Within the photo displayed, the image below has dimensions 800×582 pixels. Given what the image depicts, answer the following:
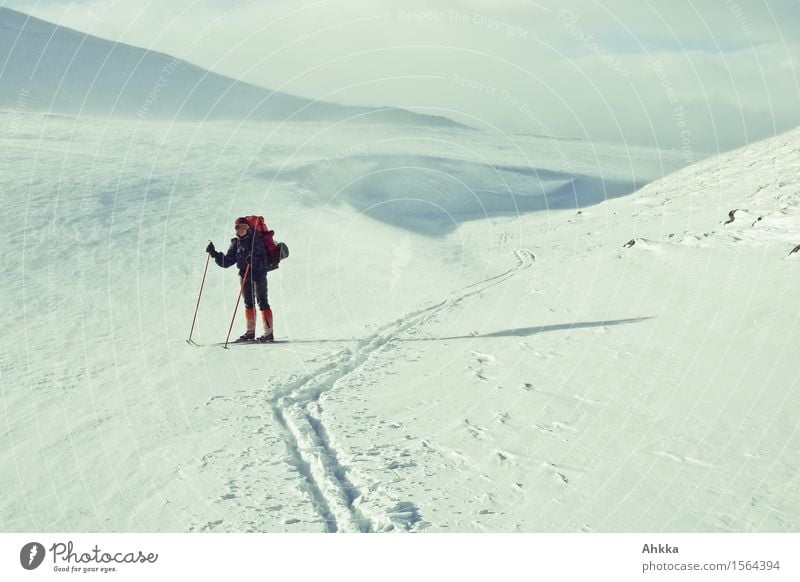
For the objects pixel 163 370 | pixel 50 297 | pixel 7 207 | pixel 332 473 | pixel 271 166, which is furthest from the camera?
pixel 271 166

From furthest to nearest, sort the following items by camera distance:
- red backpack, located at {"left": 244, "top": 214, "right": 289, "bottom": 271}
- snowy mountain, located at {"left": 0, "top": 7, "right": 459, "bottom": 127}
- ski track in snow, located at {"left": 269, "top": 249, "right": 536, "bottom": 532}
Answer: snowy mountain, located at {"left": 0, "top": 7, "right": 459, "bottom": 127}, red backpack, located at {"left": 244, "top": 214, "right": 289, "bottom": 271}, ski track in snow, located at {"left": 269, "top": 249, "right": 536, "bottom": 532}

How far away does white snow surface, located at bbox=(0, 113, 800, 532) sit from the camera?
4.96 m

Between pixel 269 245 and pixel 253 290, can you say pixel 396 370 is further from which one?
pixel 269 245

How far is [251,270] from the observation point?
33.5ft

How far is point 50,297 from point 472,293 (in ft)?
24.8

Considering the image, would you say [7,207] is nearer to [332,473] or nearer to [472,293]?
[472,293]

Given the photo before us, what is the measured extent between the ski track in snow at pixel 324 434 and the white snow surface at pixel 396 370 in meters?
0.03

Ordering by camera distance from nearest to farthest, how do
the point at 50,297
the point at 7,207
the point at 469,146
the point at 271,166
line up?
1. the point at 50,297
2. the point at 7,207
3. the point at 271,166
4. the point at 469,146

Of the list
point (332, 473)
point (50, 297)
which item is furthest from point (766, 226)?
point (50, 297)

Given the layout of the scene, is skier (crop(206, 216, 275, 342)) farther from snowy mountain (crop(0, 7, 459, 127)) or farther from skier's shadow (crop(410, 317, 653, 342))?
snowy mountain (crop(0, 7, 459, 127))

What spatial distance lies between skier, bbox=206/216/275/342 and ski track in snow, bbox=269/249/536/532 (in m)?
1.67

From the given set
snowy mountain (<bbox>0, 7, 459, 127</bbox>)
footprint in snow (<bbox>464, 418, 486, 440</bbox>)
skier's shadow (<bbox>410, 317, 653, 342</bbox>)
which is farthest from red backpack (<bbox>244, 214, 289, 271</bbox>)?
snowy mountain (<bbox>0, 7, 459, 127</bbox>)

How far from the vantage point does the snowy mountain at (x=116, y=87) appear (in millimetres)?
60156

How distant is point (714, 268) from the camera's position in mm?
11000
